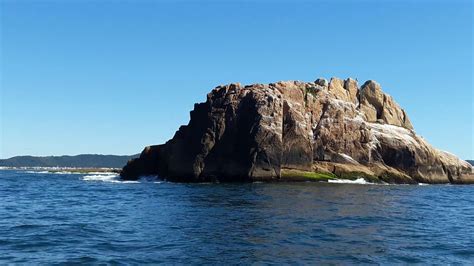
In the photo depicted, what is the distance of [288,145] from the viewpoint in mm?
79062

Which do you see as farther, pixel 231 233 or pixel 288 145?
pixel 288 145

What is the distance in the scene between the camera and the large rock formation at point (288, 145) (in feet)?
253

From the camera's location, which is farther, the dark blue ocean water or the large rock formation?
the large rock formation

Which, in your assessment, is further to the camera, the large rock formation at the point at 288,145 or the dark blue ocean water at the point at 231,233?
the large rock formation at the point at 288,145

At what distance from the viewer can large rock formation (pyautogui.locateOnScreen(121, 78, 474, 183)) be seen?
77188 mm

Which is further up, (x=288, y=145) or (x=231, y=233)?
(x=288, y=145)

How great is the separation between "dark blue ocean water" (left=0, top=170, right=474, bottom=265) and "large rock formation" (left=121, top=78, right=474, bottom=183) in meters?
37.0

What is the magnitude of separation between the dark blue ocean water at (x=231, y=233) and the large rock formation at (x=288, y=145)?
121 feet

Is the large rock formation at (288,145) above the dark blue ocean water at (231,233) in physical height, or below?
above

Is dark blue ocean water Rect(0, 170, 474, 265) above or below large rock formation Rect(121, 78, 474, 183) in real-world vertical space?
below

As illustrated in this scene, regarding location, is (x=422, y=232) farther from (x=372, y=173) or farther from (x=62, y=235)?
(x=372, y=173)

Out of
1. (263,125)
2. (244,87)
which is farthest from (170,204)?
(244,87)

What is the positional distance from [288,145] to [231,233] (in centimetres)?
5506

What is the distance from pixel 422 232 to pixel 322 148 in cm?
5845
